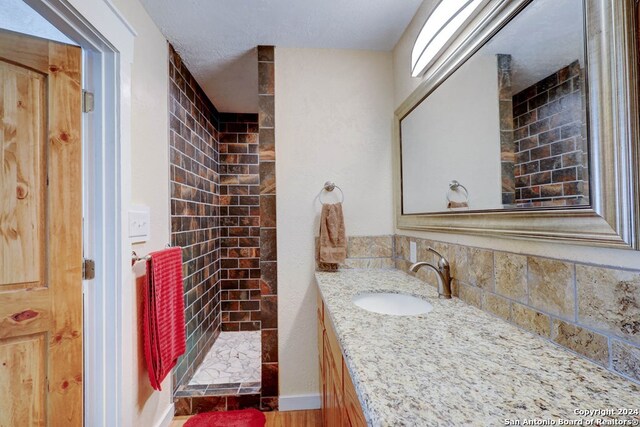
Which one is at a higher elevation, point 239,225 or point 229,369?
point 239,225

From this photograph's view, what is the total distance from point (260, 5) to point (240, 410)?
2318 mm

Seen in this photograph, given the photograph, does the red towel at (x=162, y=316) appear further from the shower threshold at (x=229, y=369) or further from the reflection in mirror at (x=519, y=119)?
the reflection in mirror at (x=519, y=119)

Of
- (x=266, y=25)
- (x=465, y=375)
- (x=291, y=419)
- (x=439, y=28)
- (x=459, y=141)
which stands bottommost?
(x=291, y=419)

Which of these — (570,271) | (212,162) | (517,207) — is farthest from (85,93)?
(570,271)

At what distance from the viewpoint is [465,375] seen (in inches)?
22.5

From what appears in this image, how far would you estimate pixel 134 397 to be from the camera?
4.19ft

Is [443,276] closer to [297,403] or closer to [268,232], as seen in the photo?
[268,232]

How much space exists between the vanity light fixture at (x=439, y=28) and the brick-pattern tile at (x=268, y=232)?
2.92 ft

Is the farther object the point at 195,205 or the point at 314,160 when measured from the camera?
the point at 195,205

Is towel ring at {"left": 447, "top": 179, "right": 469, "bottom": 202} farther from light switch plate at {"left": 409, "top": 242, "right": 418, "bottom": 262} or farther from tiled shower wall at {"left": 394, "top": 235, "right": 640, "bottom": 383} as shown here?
light switch plate at {"left": 409, "top": 242, "right": 418, "bottom": 262}

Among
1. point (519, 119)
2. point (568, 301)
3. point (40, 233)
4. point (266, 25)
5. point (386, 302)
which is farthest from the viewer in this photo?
point (266, 25)

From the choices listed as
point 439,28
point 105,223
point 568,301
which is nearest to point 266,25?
point 439,28

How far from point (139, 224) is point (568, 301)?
1.63 meters

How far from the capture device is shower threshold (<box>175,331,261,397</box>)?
68.3 inches
